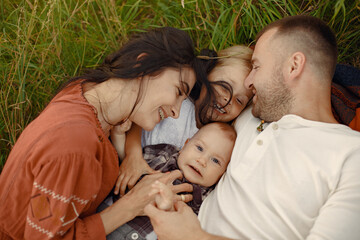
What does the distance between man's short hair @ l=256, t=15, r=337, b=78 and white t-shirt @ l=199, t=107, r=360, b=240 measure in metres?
0.47

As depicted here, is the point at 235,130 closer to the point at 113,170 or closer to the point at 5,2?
the point at 113,170

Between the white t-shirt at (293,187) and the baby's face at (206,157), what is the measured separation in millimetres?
194

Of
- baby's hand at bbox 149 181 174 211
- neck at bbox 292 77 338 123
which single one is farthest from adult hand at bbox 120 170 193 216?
neck at bbox 292 77 338 123

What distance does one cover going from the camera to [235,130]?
8.39 ft

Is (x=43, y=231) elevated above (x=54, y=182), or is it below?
below

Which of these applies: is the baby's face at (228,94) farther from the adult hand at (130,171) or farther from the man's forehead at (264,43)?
the adult hand at (130,171)

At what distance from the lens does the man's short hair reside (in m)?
2.13

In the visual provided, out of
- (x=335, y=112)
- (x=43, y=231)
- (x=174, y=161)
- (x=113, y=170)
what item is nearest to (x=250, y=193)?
(x=174, y=161)

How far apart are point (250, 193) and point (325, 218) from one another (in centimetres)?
47

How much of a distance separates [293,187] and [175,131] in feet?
3.86

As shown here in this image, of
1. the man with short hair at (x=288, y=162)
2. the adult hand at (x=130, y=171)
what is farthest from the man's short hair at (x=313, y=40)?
the adult hand at (x=130, y=171)

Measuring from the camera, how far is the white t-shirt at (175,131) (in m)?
2.64

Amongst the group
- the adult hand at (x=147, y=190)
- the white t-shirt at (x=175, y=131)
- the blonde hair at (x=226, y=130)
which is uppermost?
the blonde hair at (x=226, y=130)

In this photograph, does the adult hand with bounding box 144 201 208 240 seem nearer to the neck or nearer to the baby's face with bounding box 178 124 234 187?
the baby's face with bounding box 178 124 234 187
